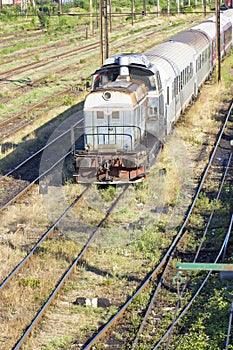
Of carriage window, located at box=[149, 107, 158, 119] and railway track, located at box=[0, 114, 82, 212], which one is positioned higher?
carriage window, located at box=[149, 107, 158, 119]

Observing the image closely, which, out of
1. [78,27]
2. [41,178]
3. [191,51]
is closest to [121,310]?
[41,178]

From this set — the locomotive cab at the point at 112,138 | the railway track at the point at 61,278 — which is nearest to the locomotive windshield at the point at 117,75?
the locomotive cab at the point at 112,138

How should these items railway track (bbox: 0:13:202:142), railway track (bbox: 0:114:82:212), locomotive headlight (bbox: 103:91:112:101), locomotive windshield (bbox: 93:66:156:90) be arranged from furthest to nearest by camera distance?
railway track (bbox: 0:13:202:142), locomotive windshield (bbox: 93:66:156:90), railway track (bbox: 0:114:82:212), locomotive headlight (bbox: 103:91:112:101)

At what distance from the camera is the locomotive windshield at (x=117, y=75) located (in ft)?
57.9

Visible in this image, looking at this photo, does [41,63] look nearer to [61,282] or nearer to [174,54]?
[174,54]

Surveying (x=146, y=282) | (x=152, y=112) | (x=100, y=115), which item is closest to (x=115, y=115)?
(x=100, y=115)

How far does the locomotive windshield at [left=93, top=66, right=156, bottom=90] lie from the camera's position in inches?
695

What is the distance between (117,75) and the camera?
1775cm

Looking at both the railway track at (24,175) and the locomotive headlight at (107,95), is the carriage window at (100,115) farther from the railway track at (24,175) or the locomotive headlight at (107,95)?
the railway track at (24,175)

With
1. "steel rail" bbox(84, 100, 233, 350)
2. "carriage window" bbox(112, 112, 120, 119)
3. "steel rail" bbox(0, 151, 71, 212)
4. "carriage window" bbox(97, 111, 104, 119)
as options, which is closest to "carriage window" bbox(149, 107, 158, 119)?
"carriage window" bbox(112, 112, 120, 119)

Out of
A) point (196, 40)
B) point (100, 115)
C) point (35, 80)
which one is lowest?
point (35, 80)

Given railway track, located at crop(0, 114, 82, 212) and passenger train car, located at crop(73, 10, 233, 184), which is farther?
railway track, located at crop(0, 114, 82, 212)

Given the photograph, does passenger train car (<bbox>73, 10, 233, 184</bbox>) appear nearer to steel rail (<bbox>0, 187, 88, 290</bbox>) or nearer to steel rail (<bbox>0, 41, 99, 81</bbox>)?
steel rail (<bbox>0, 187, 88, 290</bbox>)

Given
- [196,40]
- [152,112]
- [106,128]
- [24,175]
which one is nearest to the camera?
[106,128]
